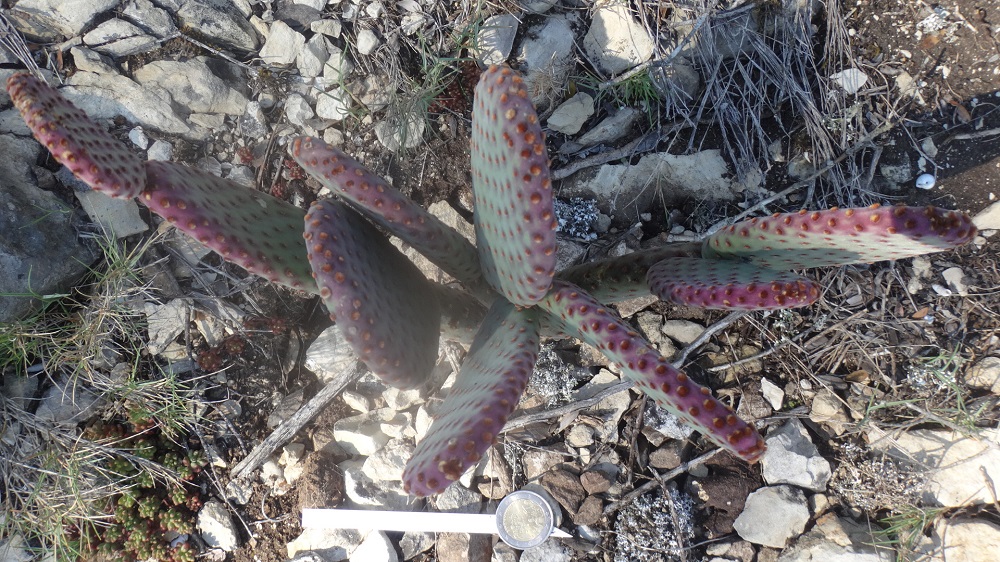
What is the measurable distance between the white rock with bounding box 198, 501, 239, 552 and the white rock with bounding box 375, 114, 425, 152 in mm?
1899

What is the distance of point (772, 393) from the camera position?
2.70 m

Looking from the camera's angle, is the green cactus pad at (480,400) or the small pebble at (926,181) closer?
the green cactus pad at (480,400)

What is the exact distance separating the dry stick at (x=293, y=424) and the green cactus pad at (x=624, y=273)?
3.84ft

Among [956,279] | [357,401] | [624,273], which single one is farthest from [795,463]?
[357,401]

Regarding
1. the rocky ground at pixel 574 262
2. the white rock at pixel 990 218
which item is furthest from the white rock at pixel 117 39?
the white rock at pixel 990 218

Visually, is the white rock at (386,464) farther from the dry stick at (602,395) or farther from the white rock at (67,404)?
the white rock at (67,404)

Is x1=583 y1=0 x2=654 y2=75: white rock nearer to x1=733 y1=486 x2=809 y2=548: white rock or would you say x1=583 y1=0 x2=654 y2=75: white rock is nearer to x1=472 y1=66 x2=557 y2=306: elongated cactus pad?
x1=472 y1=66 x2=557 y2=306: elongated cactus pad

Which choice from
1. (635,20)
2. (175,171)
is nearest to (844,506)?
(635,20)

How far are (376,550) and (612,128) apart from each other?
7.53 feet

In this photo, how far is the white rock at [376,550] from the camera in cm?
262

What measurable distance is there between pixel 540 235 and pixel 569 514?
1.69m

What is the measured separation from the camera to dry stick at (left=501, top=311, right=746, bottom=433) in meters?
2.66

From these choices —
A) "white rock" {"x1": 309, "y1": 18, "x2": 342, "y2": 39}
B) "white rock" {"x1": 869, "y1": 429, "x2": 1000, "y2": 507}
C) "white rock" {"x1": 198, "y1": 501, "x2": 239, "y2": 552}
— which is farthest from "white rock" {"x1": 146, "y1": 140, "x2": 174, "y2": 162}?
"white rock" {"x1": 869, "y1": 429, "x2": 1000, "y2": 507}

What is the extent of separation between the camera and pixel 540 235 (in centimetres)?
141
